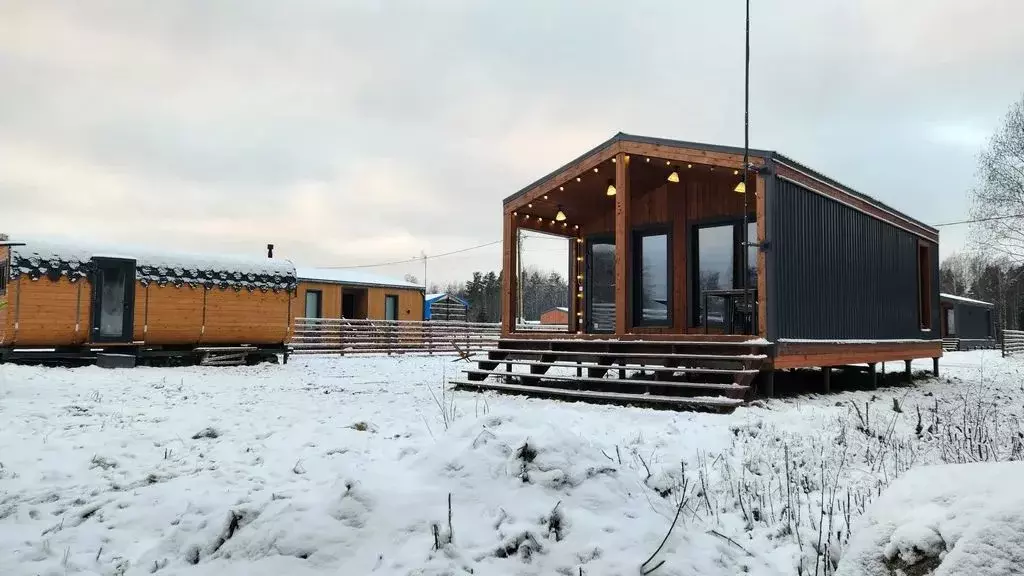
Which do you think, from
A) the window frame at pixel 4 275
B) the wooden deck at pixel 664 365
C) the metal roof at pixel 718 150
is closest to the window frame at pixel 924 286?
the metal roof at pixel 718 150

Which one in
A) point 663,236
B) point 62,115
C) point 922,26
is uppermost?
point 922,26

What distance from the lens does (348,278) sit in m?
25.7

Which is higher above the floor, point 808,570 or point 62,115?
point 62,115

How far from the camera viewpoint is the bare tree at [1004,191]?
23000 mm

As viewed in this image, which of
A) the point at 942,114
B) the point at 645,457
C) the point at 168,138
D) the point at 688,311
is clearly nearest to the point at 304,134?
the point at 168,138

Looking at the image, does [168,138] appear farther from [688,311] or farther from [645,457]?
[645,457]

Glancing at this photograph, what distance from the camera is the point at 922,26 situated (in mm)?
12047

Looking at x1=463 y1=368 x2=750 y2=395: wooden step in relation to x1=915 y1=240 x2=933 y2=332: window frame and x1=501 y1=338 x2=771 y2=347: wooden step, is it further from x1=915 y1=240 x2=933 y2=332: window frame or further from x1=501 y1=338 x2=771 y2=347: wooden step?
x1=915 y1=240 x2=933 y2=332: window frame

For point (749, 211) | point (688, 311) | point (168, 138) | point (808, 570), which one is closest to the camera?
point (808, 570)

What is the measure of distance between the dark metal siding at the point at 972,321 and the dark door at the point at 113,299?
37.0 metres

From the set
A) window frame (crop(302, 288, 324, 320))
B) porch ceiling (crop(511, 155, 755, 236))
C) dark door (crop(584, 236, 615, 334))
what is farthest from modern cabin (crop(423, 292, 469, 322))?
porch ceiling (crop(511, 155, 755, 236))

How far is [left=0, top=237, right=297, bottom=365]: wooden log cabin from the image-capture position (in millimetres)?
12305

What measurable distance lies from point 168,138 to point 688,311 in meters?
11.6

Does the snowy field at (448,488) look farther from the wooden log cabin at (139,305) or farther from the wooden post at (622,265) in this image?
the wooden log cabin at (139,305)
